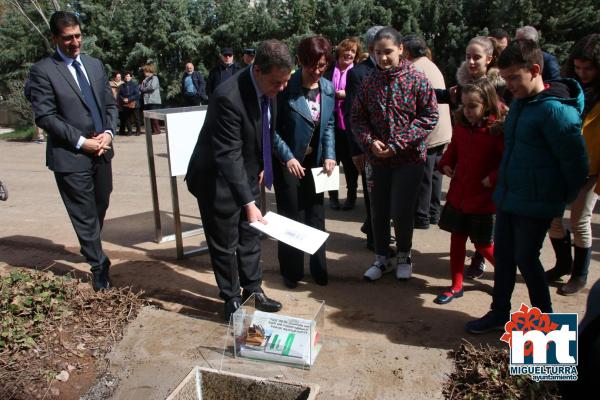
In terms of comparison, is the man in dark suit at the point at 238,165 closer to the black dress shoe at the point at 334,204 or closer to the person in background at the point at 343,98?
the person in background at the point at 343,98

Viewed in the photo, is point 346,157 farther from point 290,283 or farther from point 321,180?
point 290,283

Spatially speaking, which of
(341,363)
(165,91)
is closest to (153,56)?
(165,91)

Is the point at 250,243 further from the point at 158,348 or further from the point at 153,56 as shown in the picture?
the point at 153,56

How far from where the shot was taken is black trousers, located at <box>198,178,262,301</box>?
3.61 m

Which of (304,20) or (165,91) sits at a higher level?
(304,20)

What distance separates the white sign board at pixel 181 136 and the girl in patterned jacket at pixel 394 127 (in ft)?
4.86

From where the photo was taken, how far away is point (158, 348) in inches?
134

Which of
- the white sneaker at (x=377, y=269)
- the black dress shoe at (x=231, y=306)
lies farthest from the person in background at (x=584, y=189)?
the black dress shoe at (x=231, y=306)

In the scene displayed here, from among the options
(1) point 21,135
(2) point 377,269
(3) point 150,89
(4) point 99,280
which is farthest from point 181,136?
(1) point 21,135

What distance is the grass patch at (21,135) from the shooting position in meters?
13.6

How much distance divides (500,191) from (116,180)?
20.8ft

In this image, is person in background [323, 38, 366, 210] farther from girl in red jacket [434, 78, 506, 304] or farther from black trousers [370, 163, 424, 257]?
girl in red jacket [434, 78, 506, 304]

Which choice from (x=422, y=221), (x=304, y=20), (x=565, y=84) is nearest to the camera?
(x=565, y=84)
